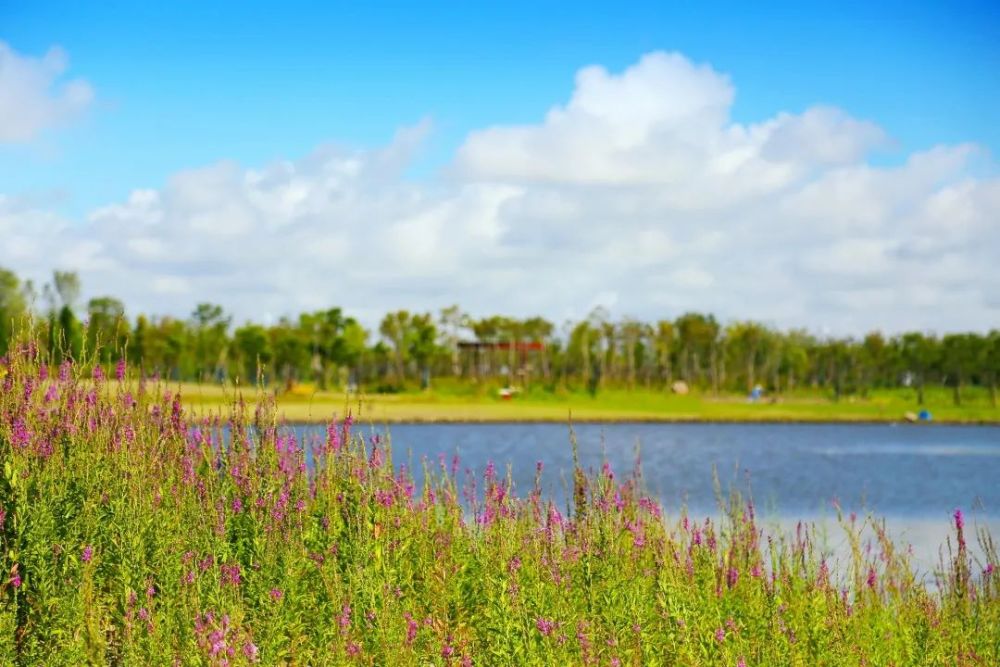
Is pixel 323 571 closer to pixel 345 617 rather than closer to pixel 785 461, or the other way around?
pixel 345 617

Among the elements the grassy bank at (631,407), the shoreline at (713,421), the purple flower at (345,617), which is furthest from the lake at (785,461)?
the purple flower at (345,617)

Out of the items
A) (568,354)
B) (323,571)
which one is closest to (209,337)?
(568,354)

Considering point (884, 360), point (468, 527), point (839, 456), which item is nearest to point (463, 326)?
point (884, 360)

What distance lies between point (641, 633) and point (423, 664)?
57.3 inches

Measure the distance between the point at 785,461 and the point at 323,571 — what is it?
157 feet

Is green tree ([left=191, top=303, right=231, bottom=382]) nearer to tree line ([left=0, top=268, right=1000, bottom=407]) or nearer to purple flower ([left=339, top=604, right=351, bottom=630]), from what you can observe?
tree line ([left=0, top=268, right=1000, bottom=407])

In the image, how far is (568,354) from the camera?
416ft

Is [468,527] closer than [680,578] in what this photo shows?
No

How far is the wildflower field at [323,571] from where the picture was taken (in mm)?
6430

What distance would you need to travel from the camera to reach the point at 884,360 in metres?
118

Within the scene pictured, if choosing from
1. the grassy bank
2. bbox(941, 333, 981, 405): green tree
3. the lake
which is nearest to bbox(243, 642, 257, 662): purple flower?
the lake

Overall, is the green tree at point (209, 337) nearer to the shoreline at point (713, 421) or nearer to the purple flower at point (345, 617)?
the shoreline at point (713, 421)

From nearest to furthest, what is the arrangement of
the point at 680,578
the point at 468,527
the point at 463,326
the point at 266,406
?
the point at 680,578, the point at 266,406, the point at 468,527, the point at 463,326

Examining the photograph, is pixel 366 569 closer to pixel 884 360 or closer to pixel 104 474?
pixel 104 474
